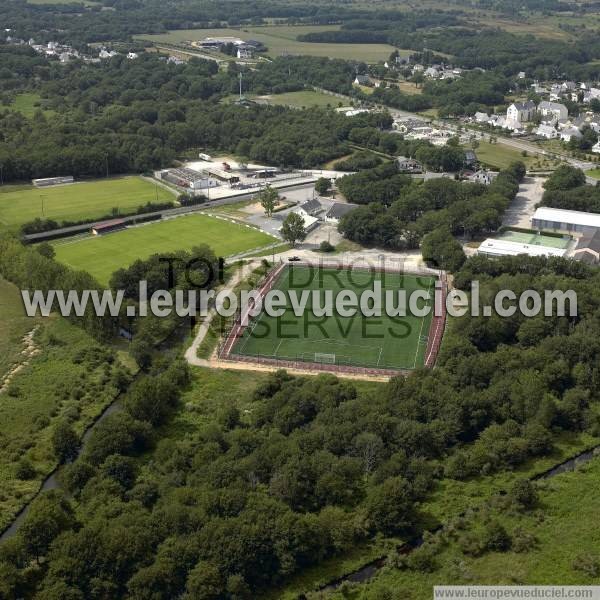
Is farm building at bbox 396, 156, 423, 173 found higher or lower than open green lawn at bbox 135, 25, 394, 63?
lower

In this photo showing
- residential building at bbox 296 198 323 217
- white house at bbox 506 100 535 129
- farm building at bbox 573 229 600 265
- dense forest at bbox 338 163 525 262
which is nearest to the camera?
farm building at bbox 573 229 600 265

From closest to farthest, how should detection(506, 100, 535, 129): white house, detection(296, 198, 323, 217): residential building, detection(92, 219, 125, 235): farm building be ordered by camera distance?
detection(92, 219, 125, 235): farm building, detection(296, 198, 323, 217): residential building, detection(506, 100, 535, 129): white house

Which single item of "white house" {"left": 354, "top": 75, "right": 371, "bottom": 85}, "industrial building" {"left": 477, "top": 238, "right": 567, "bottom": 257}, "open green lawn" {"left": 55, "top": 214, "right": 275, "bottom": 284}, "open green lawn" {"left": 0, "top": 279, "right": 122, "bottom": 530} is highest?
"white house" {"left": 354, "top": 75, "right": 371, "bottom": 85}

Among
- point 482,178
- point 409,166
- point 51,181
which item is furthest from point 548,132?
point 51,181

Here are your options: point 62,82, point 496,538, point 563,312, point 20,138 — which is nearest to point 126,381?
point 496,538

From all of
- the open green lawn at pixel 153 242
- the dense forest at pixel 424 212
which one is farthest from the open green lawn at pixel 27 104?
the dense forest at pixel 424 212

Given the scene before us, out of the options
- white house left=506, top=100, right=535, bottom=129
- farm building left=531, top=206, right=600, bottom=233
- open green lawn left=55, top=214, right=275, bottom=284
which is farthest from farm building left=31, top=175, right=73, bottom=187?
white house left=506, top=100, right=535, bottom=129

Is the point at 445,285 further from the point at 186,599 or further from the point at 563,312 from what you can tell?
the point at 186,599

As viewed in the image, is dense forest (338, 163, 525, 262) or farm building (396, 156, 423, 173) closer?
dense forest (338, 163, 525, 262)

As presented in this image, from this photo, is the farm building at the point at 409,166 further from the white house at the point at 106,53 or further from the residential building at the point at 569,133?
the white house at the point at 106,53

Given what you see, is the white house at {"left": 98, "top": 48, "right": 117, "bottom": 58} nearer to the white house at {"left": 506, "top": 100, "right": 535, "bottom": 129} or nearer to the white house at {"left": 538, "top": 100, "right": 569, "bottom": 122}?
the white house at {"left": 506, "top": 100, "right": 535, "bottom": 129}
